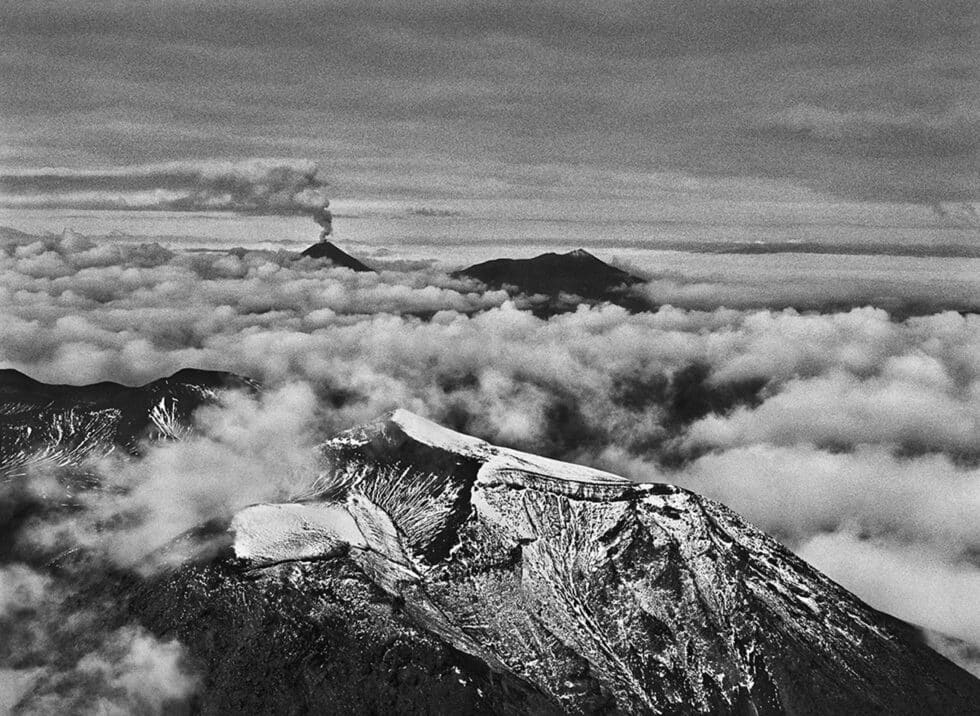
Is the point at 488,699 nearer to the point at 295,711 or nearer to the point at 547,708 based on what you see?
the point at 547,708

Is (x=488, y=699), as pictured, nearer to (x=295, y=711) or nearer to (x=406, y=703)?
(x=406, y=703)

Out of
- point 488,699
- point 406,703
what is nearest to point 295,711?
point 406,703

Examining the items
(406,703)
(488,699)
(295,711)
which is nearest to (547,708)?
(488,699)

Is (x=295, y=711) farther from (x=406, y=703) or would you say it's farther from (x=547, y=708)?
(x=547, y=708)

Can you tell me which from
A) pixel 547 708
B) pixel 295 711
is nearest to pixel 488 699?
pixel 547 708
